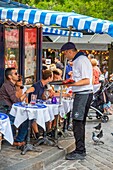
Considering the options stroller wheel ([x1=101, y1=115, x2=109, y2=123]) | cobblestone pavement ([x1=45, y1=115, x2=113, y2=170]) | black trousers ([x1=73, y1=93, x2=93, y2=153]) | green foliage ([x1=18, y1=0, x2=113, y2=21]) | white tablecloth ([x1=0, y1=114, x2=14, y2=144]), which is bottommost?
stroller wheel ([x1=101, y1=115, x2=109, y2=123])

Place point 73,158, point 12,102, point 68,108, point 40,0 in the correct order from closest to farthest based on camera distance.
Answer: point 73,158
point 12,102
point 68,108
point 40,0

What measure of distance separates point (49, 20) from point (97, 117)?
207 inches

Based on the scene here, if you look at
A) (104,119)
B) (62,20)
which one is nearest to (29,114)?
(62,20)

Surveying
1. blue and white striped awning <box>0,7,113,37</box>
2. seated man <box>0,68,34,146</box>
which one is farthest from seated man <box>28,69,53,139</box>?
blue and white striped awning <box>0,7,113,37</box>

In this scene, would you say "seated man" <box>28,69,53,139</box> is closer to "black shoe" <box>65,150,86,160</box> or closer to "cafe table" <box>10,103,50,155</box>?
"cafe table" <box>10,103,50,155</box>

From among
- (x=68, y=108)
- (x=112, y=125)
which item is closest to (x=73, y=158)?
(x=68, y=108)

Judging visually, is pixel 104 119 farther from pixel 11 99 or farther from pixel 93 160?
pixel 11 99

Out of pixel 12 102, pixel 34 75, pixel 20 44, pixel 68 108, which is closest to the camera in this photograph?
pixel 12 102

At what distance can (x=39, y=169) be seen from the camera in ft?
A: 21.9

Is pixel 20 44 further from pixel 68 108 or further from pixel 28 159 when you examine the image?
pixel 28 159

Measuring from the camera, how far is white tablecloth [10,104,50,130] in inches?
277

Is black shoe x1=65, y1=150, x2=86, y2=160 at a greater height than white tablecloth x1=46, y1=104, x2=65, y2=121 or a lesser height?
lesser

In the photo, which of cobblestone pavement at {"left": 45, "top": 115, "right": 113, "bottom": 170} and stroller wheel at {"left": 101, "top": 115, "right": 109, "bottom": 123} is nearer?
cobblestone pavement at {"left": 45, "top": 115, "right": 113, "bottom": 170}

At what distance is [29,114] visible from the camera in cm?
703
